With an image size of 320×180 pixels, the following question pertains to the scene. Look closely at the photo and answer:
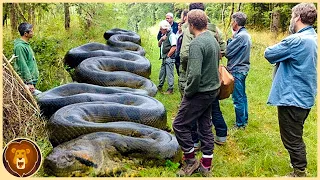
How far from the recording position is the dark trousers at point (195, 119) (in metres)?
4.28

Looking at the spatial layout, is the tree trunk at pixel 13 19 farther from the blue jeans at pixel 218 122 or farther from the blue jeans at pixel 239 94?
the blue jeans at pixel 218 122

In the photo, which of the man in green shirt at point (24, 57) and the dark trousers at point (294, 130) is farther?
the man in green shirt at point (24, 57)

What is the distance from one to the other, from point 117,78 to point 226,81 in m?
3.41

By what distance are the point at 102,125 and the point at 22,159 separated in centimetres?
113

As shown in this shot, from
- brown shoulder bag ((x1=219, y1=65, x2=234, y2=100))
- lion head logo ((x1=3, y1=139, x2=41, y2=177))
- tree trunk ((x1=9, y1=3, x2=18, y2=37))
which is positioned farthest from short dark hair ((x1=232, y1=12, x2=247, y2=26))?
tree trunk ((x1=9, y1=3, x2=18, y2=37))

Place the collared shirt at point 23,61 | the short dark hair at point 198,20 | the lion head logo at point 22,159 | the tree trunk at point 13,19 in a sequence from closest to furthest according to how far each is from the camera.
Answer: the lion head logo at point 22,159
the short dark hair at point 198,20
the collared shirt at point 23,61
the tree trunk at point 13,19

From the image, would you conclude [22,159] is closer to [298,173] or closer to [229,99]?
[298,173]

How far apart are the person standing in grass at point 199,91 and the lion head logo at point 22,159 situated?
1550 mm

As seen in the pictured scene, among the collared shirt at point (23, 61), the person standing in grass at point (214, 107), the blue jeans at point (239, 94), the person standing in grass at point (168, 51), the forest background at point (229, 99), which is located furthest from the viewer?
the person standing in grass at point (168, 51)

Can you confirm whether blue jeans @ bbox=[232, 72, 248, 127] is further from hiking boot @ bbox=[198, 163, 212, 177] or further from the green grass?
hiking boot @ bbox=[198, 163, 212, 177]

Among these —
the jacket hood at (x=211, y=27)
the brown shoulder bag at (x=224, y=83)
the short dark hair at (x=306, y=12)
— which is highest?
the short dark hair at (x=306, y=12)

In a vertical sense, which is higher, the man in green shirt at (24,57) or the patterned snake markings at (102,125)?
the man in green shirt at (24,57)

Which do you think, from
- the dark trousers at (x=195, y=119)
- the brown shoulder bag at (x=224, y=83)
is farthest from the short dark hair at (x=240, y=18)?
the dark trousers at (x=195, y=119)

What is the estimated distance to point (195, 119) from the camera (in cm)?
434
